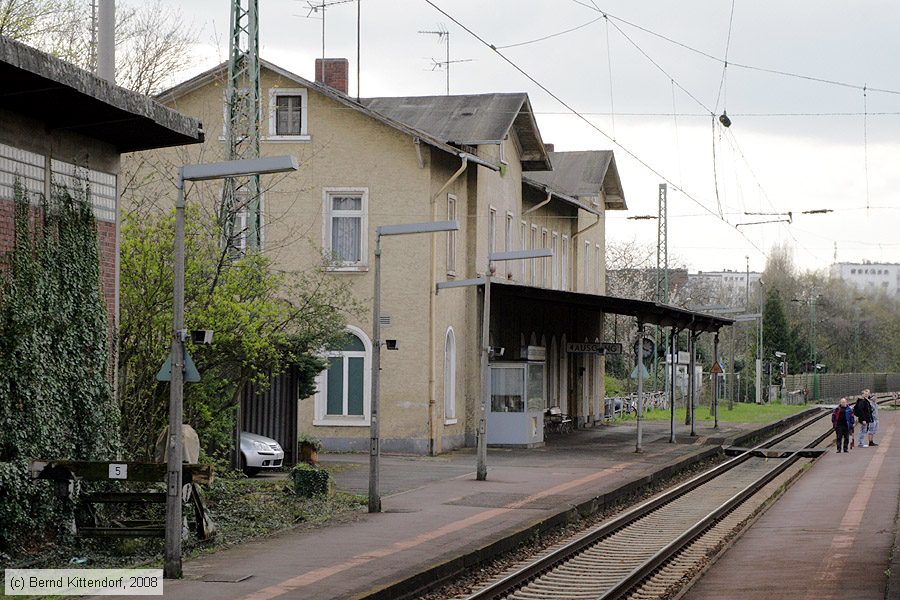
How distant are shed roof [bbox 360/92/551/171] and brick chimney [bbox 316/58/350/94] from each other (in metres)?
1.04

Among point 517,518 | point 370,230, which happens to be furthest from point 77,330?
point 370,230

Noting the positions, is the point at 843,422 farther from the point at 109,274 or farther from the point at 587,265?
the point at 109,274

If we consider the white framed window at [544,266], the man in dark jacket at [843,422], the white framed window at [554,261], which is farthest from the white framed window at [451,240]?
the man in dark jacket at [843,422]

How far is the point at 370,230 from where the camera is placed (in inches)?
1159

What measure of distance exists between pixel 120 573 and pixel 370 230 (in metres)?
17.8

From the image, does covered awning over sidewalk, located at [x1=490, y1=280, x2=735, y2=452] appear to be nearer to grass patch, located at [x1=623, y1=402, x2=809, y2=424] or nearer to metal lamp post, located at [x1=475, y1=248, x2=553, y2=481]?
metal lamp post, located at [x1=475, y1=248, x2=553, y2=481]

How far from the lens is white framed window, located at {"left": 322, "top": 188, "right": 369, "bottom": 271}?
29.6 m

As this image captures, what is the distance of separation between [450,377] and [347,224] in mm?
4201

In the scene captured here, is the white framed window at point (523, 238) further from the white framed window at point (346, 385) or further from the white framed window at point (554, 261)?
the white framed window at point (346, 385)

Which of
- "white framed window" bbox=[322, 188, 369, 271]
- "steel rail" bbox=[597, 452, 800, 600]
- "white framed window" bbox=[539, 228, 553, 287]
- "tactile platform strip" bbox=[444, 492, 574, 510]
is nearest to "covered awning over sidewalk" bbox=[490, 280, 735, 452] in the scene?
"white framed window" bbox=[539, 228, 553, 287]

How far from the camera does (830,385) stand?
8981 centimetres

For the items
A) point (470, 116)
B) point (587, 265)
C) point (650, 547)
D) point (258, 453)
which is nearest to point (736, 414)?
point (587, 265)

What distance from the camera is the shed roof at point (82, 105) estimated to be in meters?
12.0

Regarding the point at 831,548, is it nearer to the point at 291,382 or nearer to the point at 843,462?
the point at 291,382
